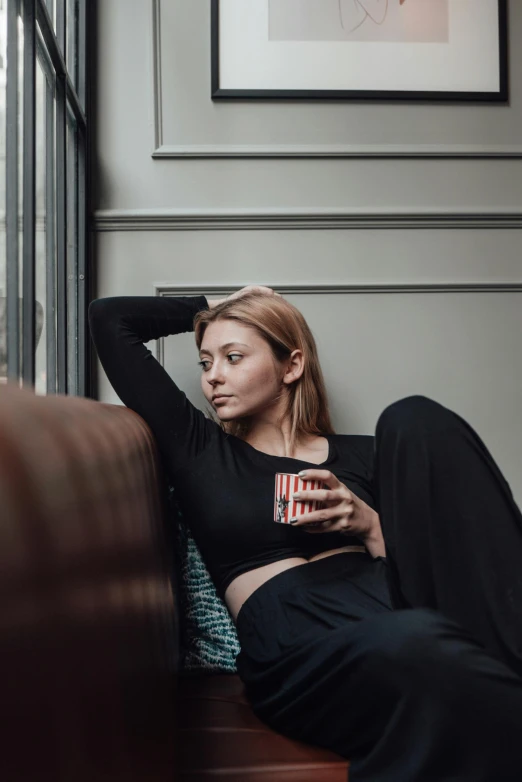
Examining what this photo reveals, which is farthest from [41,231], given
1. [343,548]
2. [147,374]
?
[343,548]

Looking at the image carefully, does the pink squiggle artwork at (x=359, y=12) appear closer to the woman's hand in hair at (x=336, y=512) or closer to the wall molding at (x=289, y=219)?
the wall molding at (x=289, y=219)

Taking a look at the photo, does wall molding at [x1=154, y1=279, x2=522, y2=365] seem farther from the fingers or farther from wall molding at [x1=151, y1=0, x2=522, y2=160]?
the fingers

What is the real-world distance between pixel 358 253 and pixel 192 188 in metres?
0.43

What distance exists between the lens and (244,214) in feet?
5.58

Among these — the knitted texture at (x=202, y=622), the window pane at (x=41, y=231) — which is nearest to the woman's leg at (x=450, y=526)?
the knitted texture at (x=202, y=622)

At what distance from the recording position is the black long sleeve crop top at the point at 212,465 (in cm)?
123

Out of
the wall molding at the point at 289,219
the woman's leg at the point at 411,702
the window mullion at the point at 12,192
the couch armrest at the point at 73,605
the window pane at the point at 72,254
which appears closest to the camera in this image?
the couch armrest at the point at 73,605

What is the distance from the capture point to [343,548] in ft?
4.15

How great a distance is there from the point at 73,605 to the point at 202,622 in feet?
2.94

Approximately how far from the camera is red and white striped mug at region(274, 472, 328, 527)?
1.01m

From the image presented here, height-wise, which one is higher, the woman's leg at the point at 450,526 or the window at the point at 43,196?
the window at the point at 43,196

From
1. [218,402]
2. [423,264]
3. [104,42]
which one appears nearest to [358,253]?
[423,264]

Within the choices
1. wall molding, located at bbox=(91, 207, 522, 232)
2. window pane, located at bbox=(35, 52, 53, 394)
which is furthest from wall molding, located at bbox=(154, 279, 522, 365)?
window pane, located at bbox=(35, 52, 53, 394)

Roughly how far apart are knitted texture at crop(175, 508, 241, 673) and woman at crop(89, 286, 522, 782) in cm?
4
